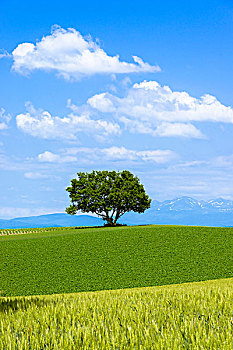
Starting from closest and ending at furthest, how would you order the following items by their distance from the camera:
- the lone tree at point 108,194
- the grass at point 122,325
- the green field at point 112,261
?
the grass at point 122,325, the green field at point 112,261, the lone tree at point 108,194

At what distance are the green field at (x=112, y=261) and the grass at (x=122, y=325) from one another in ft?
49.5

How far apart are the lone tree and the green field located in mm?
20279

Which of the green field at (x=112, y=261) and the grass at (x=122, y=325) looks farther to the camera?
the green field at (x=112, y=261)

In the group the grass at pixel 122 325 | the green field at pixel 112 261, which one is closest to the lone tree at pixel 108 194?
the green field at pixel 112 261

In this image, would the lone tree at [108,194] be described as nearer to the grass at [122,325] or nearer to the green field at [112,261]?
the green field at [112,261]

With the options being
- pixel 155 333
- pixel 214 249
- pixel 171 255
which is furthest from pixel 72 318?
pixel 214 249

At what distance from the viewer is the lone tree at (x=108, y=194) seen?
5806 cm

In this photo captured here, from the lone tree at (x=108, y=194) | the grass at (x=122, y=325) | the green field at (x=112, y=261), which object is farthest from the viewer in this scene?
the lone tree at (x=108, y=194)

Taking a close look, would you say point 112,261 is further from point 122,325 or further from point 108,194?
point 108,194

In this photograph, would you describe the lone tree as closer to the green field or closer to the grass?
the green field

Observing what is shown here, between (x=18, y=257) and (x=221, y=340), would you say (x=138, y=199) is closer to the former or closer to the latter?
(x=18, y=257)

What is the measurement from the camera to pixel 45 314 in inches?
214

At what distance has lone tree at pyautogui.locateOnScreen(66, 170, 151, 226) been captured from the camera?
5806 cm

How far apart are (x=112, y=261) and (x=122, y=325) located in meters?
22.3
